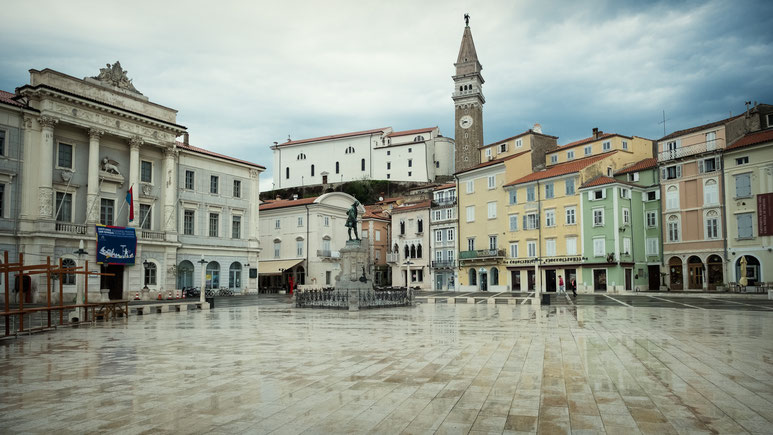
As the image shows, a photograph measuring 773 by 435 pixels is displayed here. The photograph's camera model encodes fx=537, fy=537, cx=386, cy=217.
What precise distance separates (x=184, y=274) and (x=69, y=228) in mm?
10979

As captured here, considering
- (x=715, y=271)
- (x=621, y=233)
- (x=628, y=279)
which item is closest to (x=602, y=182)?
(x=621, y=233)

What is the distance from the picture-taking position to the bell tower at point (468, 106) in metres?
103

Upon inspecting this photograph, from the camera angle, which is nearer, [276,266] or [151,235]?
[151,235]

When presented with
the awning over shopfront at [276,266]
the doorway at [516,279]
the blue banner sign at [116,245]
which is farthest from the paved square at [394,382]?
the awning over shopfront at [276,266]

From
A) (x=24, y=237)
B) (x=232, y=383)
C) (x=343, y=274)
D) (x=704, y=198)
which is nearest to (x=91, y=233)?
(x=24, y=237)

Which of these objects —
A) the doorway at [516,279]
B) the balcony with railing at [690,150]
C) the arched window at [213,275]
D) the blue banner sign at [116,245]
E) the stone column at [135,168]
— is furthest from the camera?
the doorway at [516,279]

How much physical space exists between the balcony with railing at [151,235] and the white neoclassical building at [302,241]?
19.2m

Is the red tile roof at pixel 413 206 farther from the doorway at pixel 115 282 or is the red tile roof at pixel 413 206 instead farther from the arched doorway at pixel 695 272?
the doorway at pixel 115 282

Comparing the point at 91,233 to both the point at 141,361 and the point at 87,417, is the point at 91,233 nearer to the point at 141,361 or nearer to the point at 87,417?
the point at 141,361

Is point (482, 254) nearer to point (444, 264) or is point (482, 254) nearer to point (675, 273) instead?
point (444, 264)

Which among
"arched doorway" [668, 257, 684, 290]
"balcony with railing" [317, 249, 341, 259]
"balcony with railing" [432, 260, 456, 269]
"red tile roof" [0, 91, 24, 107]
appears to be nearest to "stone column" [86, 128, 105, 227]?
"red tile roof" [0, 91, 24, 107]

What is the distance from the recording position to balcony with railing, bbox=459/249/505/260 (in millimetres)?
58531

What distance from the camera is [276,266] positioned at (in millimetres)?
62875

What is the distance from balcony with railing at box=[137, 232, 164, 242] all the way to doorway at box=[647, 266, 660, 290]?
4463cm
